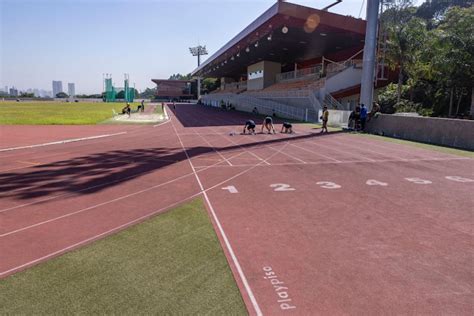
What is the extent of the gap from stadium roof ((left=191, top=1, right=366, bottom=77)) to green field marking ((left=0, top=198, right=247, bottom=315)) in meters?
28.0

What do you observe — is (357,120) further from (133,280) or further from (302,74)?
(302,74)

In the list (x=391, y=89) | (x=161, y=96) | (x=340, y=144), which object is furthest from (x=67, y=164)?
(x=161, y=96)

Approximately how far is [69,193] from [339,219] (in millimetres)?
6100

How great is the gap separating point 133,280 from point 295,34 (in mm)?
37188

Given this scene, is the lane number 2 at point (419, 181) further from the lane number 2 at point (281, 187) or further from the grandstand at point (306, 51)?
the grandstand at point (306, 51)

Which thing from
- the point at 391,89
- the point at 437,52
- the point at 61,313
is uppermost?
the point at 437,52

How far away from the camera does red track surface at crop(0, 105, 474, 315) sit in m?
4.14

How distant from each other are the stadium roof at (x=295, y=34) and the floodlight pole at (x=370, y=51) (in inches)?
297

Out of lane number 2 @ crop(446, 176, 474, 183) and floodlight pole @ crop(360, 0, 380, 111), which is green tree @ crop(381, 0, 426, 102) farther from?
lane number 2 @ crop(446, 176, 474, 183)

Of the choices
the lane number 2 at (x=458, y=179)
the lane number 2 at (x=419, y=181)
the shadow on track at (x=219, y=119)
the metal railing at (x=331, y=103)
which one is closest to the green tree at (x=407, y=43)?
the metal railing at (x=331, y=103)

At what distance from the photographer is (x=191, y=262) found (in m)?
4.71

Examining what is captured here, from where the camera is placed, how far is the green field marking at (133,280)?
12.1 ft

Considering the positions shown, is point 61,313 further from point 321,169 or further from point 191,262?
point 321,169

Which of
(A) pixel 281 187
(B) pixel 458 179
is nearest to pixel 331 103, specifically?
(B) pixel 458 179
